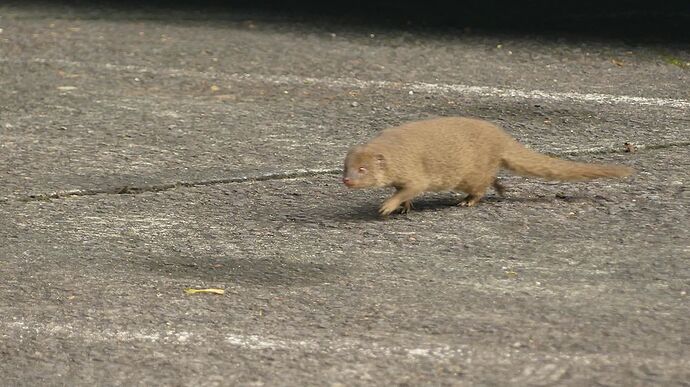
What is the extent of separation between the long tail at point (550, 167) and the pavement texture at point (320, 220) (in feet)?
0.34

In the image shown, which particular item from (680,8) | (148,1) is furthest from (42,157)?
(680,8)

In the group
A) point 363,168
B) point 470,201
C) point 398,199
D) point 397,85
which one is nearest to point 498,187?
point 470,201

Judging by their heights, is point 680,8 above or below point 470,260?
above

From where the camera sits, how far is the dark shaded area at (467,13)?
8.22 meters

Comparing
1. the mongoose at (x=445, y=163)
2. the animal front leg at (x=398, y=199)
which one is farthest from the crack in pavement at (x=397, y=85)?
the animal front leg at (x=398, y=199)

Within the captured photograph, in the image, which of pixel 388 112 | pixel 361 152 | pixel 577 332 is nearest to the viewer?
pixel 577 332

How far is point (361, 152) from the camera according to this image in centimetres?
492

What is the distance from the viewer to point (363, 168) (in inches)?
193

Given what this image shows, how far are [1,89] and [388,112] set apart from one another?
2138 mm

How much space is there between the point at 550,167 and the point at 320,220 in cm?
94

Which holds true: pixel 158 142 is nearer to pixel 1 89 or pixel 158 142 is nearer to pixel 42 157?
pixel 42 157

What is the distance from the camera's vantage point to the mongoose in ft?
16.2

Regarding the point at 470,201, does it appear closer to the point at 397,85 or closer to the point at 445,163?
the point at 445,163

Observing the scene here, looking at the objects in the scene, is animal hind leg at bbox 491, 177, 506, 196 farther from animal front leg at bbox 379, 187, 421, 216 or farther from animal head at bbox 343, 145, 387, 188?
animal head at bbox 343, 145, 387, 188
